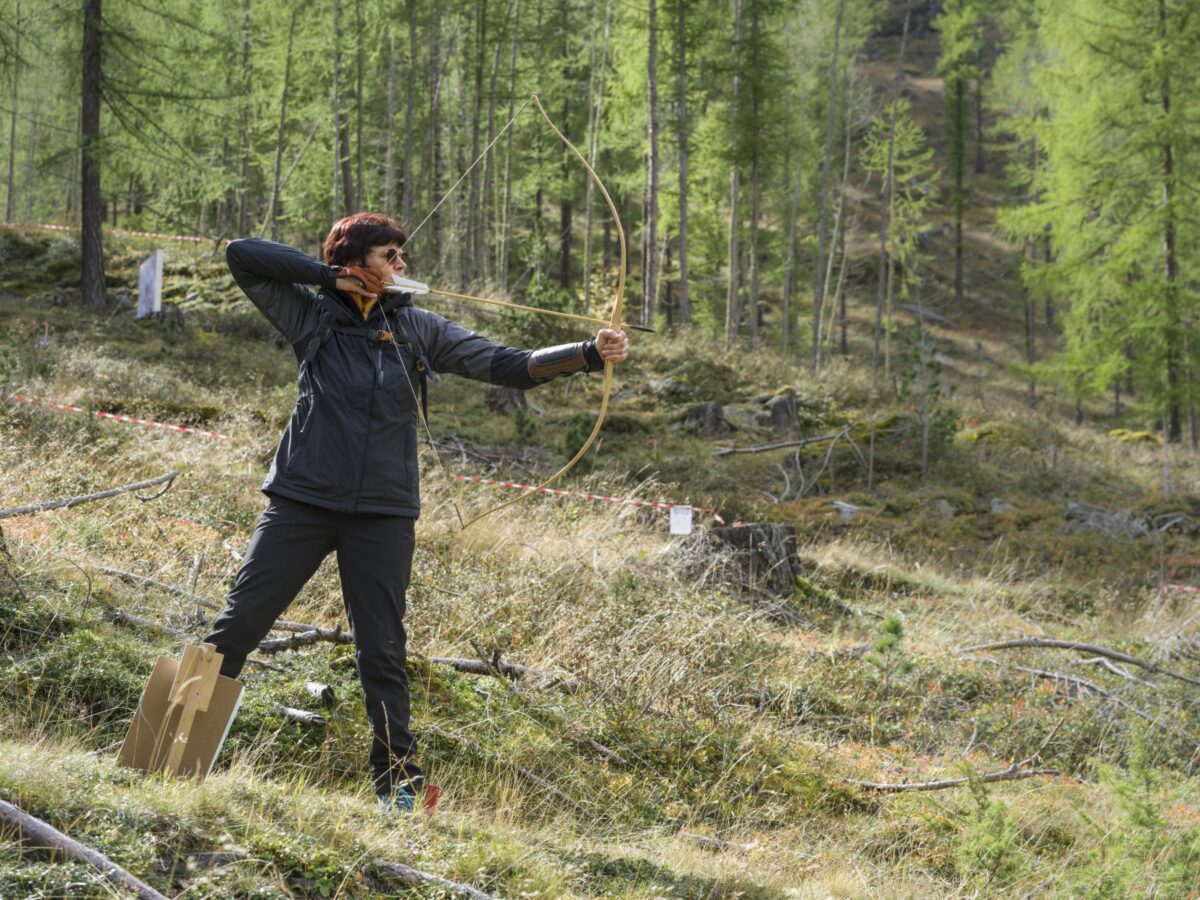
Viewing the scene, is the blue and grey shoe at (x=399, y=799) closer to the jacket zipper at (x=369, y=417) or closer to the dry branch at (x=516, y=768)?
the dry branch at (x=516, y=768)

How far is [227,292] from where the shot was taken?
699 inches

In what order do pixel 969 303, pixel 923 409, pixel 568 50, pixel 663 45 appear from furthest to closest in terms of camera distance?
pixel 969 303, pixel 568 50, pixel 663 45, pixel 923 409

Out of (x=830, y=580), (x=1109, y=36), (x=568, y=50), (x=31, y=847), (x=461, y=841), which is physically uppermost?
(x=568, y=50)

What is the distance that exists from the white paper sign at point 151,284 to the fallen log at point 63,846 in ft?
40.1

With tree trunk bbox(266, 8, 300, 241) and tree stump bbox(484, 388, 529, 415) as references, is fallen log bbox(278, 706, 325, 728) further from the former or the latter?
tree trunk bbox(266, 8, 300, 241)

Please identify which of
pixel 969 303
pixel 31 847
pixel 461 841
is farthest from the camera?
pixel 969 303

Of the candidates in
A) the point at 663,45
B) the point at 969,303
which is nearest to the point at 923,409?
the point at 663,45

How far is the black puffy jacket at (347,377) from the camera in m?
3.28

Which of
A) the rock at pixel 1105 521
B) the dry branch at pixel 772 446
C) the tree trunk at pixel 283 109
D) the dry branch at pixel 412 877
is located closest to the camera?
the dry branch at pixel 412 877

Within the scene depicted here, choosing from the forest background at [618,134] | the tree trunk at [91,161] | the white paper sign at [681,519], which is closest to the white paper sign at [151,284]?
the tree trunk at [91,161]

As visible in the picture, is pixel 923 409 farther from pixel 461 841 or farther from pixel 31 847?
pixel 31 847

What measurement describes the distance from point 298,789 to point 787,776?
91.8 inches

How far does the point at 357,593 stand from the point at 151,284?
12.4 meters

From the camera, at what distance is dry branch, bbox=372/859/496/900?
2.73m
